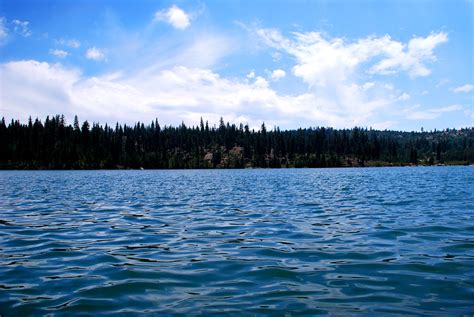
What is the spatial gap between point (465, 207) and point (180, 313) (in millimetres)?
24979

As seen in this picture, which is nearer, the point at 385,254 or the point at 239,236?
the point at 385,254

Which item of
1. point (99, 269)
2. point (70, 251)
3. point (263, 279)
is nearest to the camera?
point (263, 279)

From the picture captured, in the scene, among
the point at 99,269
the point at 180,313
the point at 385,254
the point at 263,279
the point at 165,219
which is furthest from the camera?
the point at 165,219

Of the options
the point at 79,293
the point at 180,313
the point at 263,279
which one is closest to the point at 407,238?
the point at 263,279

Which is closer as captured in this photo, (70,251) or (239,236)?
(70,251)

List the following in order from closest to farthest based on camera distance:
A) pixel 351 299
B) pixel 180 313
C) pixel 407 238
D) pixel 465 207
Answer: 1. pixel 180 313
2. pixel 351 299
3. pixel 407 238
4. pixel 465 207

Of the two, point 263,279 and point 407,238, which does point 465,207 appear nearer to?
point 407,238

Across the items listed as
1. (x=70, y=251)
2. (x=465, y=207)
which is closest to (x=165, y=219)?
(x=70, y=251)

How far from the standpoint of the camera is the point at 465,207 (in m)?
26.6

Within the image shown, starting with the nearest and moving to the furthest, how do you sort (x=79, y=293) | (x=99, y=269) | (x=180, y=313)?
(x=180, y=313) → (x=79, y=293) → (x=99, y=269)

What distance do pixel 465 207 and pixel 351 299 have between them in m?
22.0

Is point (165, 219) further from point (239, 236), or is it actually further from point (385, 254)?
point (385, 254)

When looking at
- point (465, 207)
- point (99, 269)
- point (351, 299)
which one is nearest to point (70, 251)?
point (99, 269)

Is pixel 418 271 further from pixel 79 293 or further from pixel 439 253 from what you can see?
pixel 79 293
